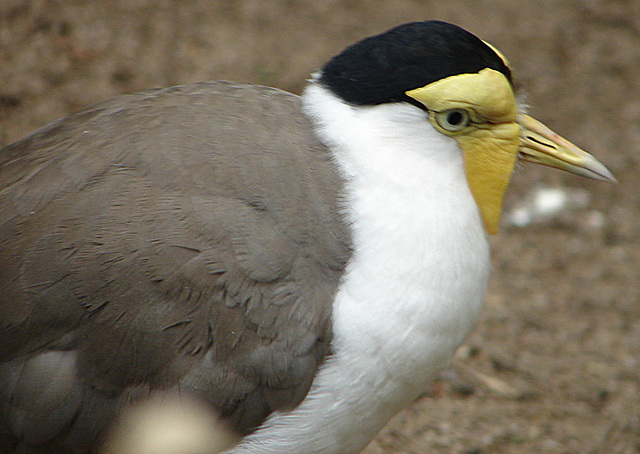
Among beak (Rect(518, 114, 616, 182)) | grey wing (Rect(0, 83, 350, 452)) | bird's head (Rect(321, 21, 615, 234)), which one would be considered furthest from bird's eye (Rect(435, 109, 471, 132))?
grey wing (Rect(0, 83, 350, 452))

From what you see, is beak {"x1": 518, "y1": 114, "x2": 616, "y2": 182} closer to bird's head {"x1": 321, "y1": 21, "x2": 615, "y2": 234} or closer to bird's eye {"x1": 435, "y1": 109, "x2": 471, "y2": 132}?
bird's head {"x1": 321, "y1": 21, "x2": 615, "y2": 234}

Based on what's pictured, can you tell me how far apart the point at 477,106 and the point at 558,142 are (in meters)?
0.36

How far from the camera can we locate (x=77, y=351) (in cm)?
210

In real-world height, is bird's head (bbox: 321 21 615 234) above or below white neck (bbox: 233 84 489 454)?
above

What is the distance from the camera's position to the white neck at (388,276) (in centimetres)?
216

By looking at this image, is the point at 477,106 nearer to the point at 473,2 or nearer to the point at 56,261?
the point at 56,261

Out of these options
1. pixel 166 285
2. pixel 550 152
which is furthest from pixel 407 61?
pixel 166 285

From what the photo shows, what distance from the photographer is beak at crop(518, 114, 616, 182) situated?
7.98ft

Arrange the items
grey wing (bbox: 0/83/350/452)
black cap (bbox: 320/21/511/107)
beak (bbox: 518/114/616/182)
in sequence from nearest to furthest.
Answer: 1. grey wing (bbox: 0/83/350/452)
2. black cap (bbox: 320/21/511/107)
3. beak (bbox: 518/114/616/182)

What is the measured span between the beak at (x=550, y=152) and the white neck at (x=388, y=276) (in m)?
0.24

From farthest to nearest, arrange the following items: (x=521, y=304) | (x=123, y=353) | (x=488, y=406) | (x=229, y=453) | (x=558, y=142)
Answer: (x=521, y=304) < (x=488, y=406) < (x=558, y=142) < (x=229, y=453) < (x=123, y=353)

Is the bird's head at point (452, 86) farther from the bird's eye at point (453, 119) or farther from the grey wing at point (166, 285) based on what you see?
the grey wing at point (166, 285)

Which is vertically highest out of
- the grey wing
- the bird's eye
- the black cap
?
the black cap

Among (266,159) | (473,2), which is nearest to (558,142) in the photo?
(266,159)
